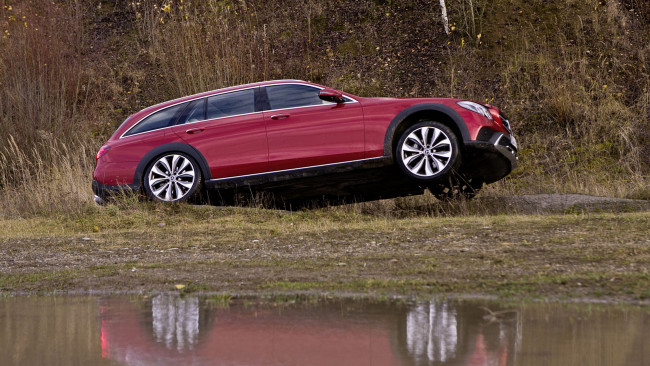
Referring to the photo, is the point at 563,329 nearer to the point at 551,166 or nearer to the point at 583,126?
the point at 551,166

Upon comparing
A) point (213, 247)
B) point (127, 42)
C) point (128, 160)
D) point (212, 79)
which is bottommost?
point (213, 247)

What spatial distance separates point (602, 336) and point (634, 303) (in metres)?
0.94

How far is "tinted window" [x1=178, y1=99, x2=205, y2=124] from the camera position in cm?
1133

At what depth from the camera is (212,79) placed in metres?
17.6

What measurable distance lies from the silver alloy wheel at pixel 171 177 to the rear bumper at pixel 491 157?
3.78 metres

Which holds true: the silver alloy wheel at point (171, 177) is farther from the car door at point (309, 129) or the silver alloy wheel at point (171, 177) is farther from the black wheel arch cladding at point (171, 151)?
the car door at point (309, 129)

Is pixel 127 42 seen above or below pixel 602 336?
above

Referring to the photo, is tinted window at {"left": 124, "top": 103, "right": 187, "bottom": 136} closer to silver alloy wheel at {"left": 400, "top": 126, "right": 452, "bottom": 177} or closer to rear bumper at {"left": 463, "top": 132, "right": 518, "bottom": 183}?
silver alloy wheel at {"left": 400, "top": 126, "right": 452, "bottom": 177}

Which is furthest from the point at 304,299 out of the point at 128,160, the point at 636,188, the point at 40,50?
the point at 40,50

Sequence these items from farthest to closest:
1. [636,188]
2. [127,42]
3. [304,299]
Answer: [127,42], [636,188], [304,299]

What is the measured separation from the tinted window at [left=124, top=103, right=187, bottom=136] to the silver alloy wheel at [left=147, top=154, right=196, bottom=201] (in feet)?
1.76

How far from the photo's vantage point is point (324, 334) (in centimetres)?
443

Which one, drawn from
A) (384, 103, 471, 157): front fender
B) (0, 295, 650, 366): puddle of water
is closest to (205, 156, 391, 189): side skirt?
(384, 103, 471, 157): front fender

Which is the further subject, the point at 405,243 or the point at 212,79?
the point at 212,79
